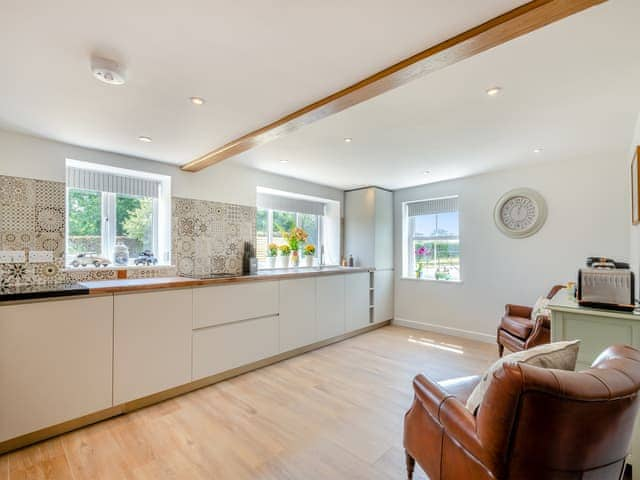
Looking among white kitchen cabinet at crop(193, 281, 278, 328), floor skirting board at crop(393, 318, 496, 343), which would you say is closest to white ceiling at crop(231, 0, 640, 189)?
white kitchen cabinet at crop(193, 281, 278, 328)

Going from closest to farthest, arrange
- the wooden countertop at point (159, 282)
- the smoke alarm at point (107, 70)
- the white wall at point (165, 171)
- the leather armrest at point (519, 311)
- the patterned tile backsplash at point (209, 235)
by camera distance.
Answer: the smoke alarm at point (107, 70), the wooden countertop at point (159, 282), the white wall at point (165, 171), the patterned tile backsplash at point (209, 235), the leather armrest at point (519, 311)

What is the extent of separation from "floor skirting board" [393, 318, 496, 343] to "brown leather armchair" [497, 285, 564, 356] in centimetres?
65

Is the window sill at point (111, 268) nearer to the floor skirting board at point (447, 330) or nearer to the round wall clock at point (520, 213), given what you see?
the floor skirting board at point (447, 330)

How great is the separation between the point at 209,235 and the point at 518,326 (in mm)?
3322

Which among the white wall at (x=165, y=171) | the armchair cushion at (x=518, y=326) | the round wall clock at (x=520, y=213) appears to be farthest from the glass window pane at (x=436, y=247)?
the white wall at (x=165, y=171)

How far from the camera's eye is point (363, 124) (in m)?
2.40

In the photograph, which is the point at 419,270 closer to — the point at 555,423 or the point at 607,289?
the point at 607,289

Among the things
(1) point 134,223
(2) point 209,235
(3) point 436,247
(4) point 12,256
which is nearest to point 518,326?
(3) point 436,247

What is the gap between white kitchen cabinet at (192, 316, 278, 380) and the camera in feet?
9.16

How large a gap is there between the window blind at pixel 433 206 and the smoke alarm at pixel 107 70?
4148 mm

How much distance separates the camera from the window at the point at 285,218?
418 centimetres

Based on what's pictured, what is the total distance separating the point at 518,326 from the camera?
3012 mm

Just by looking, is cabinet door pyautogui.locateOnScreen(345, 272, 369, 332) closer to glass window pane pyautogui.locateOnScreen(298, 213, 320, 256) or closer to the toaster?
glass window pane pyautogui.locateOnScreen(298, 213, 320, 256)

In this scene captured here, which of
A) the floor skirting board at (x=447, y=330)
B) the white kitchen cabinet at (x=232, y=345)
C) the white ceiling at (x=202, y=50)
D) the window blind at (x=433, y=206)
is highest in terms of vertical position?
the white ceiling at (x=202, y=50)
